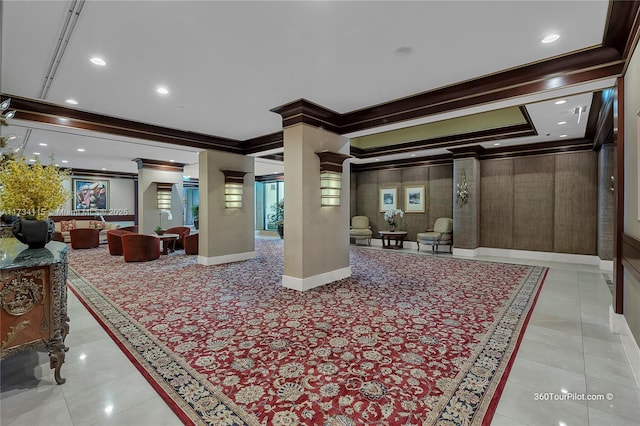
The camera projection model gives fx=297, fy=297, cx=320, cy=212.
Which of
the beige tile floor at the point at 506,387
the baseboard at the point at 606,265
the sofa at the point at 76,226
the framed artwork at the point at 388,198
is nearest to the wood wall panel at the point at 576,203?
the baseboard at the point at 606,265

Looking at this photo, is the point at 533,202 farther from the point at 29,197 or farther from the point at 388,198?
the point at 29,197

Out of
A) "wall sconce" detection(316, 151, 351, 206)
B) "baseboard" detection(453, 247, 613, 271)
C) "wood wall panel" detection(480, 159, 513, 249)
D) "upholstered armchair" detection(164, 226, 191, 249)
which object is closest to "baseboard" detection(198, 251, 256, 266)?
"upholstered armchair" detection(164, 226, 191, 249)

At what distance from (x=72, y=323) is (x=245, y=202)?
4.51m

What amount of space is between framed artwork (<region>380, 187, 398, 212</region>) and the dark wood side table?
1.09 metres

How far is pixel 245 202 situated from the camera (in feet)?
24.9

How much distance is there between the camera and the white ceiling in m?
2.49

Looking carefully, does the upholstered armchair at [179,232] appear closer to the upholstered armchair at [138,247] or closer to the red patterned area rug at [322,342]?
the upholstered armchair at [138,247]

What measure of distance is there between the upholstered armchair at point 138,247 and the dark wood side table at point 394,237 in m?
6.48

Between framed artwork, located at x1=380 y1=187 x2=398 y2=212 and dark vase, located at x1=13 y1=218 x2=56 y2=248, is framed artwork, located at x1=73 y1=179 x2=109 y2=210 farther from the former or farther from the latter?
dark vase, located at x1=13 y1=218 x2=56 y2=248

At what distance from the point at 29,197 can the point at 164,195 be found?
7639 mm

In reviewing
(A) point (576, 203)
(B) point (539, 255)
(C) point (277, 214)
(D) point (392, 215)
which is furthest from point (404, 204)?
(C) point (277, 214)

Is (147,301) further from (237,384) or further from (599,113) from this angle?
(599,113)

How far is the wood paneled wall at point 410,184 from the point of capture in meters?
9.16

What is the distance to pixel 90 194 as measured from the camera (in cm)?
1252
